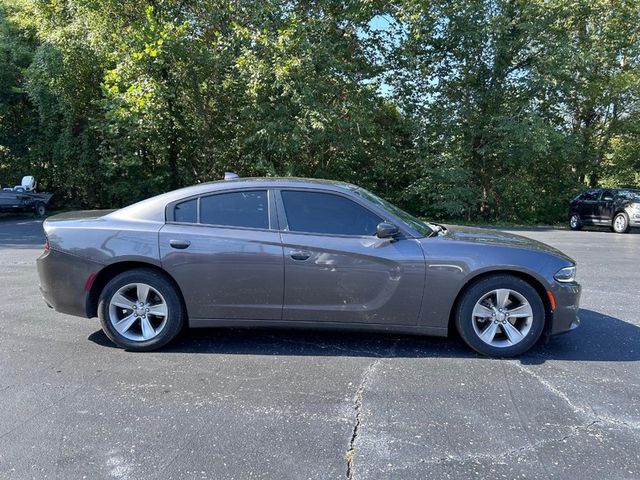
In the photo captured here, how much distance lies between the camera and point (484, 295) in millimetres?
4098

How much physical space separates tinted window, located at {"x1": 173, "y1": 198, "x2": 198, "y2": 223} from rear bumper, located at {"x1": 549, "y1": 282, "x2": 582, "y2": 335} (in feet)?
10.6

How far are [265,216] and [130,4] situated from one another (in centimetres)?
1671

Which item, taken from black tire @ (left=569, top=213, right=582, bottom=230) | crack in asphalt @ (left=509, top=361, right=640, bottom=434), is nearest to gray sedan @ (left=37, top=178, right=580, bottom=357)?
crack in asphalt @ (left=509, top=361, right=640, bottom=434)

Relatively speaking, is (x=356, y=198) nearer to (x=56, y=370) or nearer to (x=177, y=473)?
(x=177, y=473)

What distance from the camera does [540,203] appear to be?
20750 mm

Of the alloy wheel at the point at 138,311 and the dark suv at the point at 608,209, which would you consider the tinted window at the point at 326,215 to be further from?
the dark suv at the point at 608,209

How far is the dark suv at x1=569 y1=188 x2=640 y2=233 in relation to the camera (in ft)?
53.5

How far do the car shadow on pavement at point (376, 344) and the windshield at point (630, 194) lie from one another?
1405cm

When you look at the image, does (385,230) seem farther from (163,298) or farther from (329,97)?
(329,97)

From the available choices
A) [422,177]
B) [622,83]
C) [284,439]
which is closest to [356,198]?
[284,439]

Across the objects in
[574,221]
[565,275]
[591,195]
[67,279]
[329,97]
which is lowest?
[67,279]

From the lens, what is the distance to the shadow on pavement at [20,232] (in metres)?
11.4

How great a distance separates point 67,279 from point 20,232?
11430 mm

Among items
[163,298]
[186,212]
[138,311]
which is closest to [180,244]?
[186,212]
